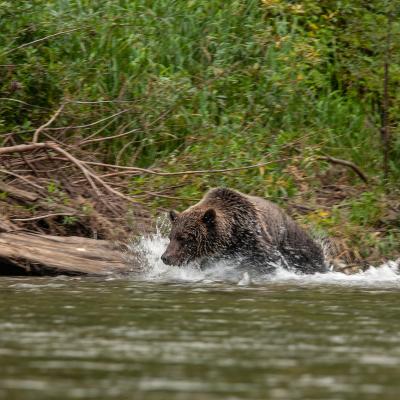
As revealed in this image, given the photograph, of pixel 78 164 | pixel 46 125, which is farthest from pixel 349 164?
pixel 46 125

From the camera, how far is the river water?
15.1ft

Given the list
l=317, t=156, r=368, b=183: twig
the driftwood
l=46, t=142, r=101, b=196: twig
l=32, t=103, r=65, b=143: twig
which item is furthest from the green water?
l=317, t=156, r=368, b=183: twig

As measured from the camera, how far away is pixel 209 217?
10.4 m

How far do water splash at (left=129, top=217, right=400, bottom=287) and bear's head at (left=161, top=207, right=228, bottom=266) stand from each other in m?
0.14

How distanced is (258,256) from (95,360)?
17.7ft

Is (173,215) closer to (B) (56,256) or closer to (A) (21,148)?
(B) (56,256)

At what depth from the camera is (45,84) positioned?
39.9 ft

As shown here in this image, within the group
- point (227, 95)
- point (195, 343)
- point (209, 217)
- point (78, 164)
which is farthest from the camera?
point (227, 95)

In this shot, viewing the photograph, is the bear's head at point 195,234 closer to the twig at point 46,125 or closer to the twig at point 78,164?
the twig at point 78,164

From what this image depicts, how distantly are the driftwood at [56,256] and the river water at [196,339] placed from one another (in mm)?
221

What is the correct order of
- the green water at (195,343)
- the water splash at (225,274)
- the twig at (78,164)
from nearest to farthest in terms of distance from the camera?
the green water at (195,343), the water splash at (225,274), the twig at (78,164)

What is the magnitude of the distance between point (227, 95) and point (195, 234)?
11.2 feet

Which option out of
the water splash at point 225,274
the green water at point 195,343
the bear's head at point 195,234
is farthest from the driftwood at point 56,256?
the green water at point 195,343

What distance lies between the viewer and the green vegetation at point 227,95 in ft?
39.2
